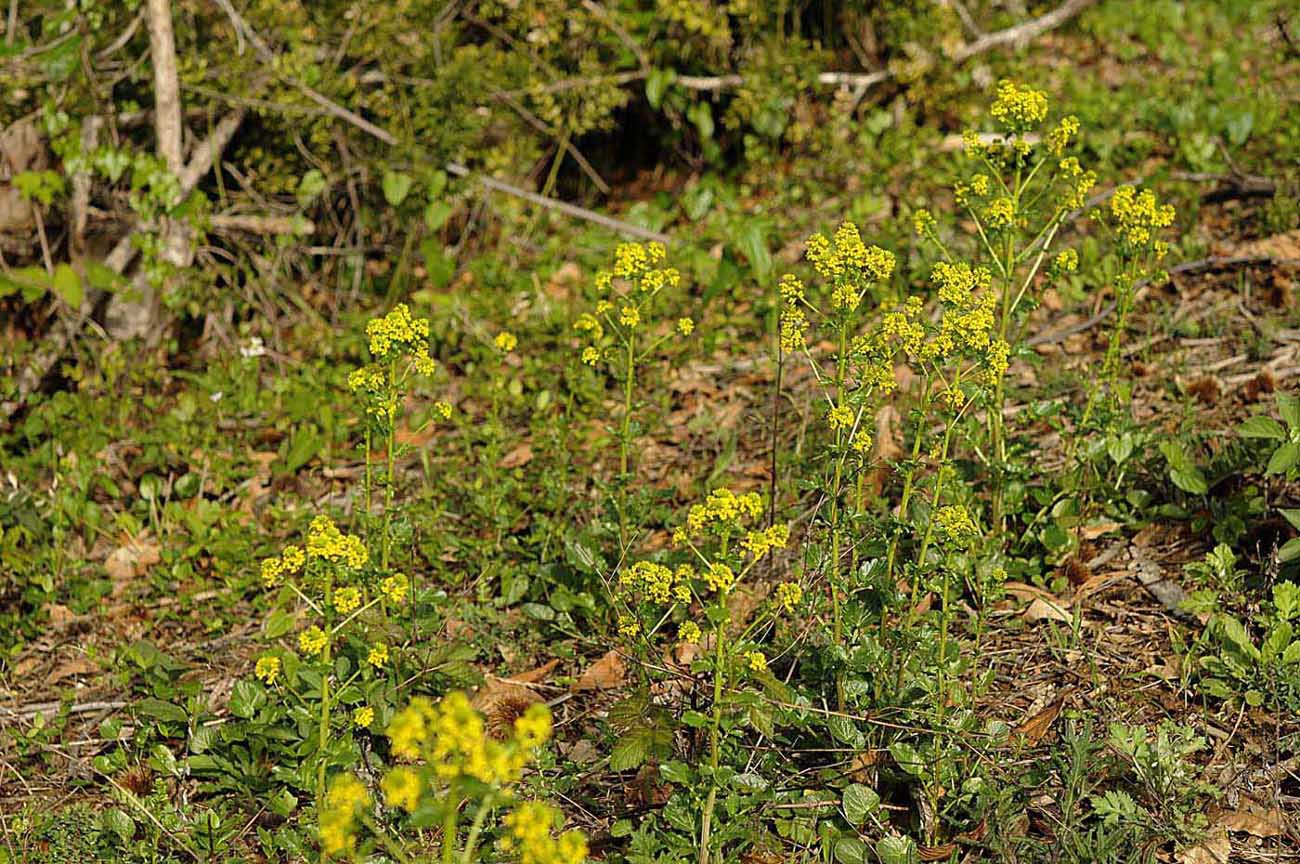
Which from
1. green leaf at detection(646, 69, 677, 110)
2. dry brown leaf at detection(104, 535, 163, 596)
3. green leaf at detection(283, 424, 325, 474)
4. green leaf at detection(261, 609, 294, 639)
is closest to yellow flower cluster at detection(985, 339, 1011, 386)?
green leaf at detection(261, 609, 294, 639)

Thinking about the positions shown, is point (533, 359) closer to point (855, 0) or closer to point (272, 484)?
point (272, 484)

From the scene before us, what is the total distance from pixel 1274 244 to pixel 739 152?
83.9 inches

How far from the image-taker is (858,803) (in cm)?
235

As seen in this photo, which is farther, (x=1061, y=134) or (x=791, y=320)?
(x=1061, y=134)

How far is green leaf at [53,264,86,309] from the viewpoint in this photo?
4.00m

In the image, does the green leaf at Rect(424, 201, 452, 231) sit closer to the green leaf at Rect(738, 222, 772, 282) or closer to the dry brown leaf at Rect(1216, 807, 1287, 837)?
the green leaf at Rect(738, 222, 772, 282)

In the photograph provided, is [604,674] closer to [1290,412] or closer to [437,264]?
[1290,412]

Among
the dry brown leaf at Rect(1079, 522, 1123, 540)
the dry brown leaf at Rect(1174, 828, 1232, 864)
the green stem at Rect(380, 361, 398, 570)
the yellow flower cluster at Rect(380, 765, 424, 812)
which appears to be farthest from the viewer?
the dry brown leaf at Rect(1079, 522, 1123, 540)

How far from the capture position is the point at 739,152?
17.5 feet

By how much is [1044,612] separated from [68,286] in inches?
119

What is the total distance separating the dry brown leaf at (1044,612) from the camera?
279cm

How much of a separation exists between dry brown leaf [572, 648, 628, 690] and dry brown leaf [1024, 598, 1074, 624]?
89 centimetres

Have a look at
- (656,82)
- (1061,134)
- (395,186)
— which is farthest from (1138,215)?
(395,186)

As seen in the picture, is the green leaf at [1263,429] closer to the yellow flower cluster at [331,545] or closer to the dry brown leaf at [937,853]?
the dry brown leaf at [937,853]
